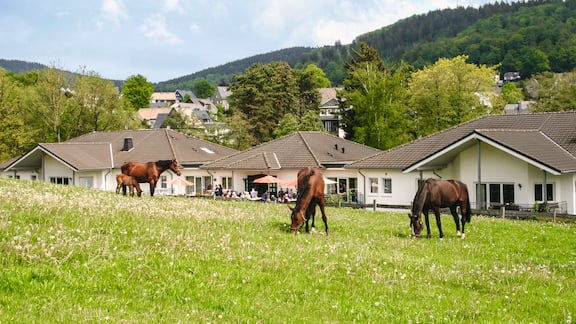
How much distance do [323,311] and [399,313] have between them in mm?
1294

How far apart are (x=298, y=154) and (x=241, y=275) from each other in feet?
139

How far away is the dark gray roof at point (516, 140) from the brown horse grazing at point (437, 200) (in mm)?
15394

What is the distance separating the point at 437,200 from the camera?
2102 centimetres

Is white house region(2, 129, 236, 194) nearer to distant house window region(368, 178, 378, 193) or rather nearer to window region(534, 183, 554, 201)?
distant house window region(368, 178, 378, 193)

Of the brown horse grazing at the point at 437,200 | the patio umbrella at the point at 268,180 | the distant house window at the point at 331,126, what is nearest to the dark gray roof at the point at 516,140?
the patio umbrella at the point at 268,180

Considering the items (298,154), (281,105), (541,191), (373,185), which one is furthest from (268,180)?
(281,105)

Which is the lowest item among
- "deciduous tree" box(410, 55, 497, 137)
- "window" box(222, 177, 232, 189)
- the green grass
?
the green grass

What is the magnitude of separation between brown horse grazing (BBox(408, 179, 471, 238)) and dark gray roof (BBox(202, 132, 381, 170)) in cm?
2919

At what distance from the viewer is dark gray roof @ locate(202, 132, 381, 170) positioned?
2040 inches

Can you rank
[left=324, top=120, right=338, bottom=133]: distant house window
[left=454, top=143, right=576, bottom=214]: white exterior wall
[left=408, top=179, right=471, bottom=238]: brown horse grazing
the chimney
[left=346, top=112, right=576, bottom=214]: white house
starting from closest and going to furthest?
[left=408, top=179, right=471, bottom=238]: brown horse grazing < [left=346, top=112, right=576, bottom=214]: white house < [left=454, top=143, right=576, bottom=214]: white exterior wall < the chimney < [left=324, top=120, right=338, bottom=133]: distant house window

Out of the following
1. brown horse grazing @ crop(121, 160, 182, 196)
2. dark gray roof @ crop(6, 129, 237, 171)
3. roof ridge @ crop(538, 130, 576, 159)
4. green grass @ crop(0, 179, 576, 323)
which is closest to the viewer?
green grass @ crop(0, 179, 576, 323)

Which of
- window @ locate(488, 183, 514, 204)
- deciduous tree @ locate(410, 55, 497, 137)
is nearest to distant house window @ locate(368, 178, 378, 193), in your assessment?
window @ locate(488, 183, 514, 204)

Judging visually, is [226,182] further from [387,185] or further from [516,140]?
[516,140]

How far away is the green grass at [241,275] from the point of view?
9305 mm
